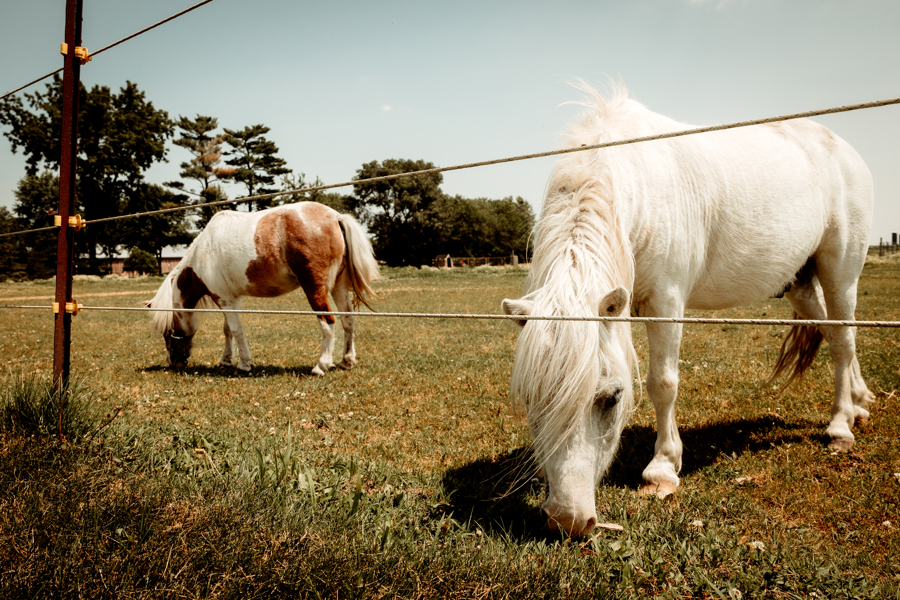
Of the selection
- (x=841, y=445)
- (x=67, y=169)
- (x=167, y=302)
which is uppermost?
(x=67, y=169)

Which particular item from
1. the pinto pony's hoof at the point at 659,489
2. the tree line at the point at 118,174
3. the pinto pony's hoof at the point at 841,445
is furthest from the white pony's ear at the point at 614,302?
the tree line at the point at 118,174

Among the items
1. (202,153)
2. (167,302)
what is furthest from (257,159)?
(167,302)

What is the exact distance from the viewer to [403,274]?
1475 inches

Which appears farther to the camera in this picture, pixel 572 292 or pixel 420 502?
pixel 420 502

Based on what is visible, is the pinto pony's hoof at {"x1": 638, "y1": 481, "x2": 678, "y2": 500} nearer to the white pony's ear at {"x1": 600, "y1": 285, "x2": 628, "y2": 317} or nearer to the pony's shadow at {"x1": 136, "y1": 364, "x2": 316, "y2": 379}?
the white pony's ear at {"x1": 600, "y1": 285, "x2": 628, "y2": 317}

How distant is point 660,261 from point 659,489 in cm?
147

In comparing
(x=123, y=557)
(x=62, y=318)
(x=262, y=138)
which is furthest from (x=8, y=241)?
(x=123, y=557)

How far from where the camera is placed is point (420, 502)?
3.06 meters

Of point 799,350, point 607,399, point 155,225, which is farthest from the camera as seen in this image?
point 155,225

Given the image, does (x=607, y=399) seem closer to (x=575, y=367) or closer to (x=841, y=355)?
(x=575, y=367)

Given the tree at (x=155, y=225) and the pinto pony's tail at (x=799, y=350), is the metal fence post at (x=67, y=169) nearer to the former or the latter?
the pinto pony's tail at (x=799, y=350)

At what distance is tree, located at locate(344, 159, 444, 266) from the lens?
56.3 m

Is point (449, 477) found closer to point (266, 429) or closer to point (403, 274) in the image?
point (266, 429)

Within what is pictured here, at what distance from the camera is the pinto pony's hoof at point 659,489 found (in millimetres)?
3234
